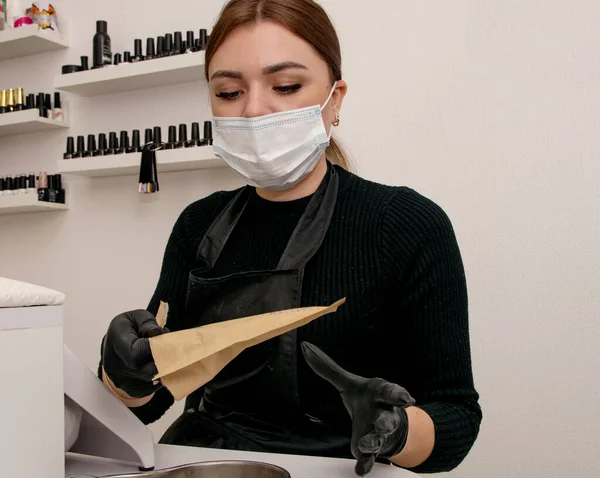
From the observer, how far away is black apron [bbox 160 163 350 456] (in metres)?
0.95

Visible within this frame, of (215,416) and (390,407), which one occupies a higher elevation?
(390,407)

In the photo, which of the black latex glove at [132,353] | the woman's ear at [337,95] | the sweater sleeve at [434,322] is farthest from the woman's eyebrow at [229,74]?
the black latex glove at [132,353]

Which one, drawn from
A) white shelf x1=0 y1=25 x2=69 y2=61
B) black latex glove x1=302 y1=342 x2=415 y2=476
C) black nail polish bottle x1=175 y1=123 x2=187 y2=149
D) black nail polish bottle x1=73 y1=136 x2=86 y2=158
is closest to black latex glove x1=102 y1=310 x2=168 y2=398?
black latex glove x1=302 y1=342 x2=415 y2=476

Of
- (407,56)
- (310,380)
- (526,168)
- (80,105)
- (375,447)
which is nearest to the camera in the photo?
(375,447)

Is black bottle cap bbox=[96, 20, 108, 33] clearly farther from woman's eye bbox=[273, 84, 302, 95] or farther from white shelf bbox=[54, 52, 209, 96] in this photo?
woman's eye bbox=[273, 84, 302, 95]

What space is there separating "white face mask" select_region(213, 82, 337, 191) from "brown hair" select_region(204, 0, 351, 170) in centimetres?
10

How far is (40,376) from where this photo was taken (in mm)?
661

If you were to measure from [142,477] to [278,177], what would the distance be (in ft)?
1.96

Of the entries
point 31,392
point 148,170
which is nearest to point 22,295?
point 31,392

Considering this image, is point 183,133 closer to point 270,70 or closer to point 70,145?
point 70,145

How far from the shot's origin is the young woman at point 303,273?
96 centimetres

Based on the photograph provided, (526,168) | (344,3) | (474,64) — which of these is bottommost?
(526,168)

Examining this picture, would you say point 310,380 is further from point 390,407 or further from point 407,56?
point 407,56

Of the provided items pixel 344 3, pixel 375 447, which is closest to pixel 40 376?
pixel 375 447
